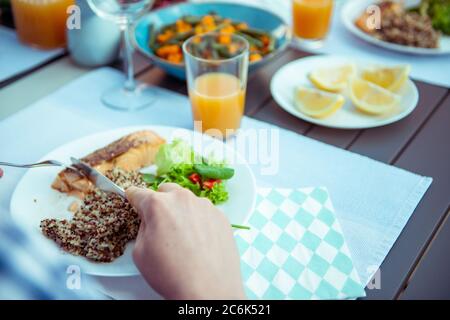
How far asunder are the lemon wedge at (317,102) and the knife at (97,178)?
0.53 metres

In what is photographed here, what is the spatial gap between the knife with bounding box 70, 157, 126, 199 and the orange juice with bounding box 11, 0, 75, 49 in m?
0.66

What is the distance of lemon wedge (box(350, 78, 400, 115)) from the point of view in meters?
1.25

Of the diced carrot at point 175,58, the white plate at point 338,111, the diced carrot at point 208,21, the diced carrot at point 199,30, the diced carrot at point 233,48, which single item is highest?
the diced carrot at point 233,48

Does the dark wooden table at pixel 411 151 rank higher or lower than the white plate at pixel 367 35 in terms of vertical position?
lower

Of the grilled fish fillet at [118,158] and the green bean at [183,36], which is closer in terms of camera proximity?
the grilled fish fillet at [118,158]

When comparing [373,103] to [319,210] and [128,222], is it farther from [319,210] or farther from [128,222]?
[128,222]

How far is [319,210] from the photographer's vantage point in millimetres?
982

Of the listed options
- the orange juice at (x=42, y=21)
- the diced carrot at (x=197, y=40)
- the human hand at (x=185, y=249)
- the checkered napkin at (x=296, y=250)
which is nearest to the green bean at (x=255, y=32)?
the diced carrot at (x=197, y=40)

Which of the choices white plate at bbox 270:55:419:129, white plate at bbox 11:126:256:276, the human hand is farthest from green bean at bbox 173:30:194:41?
the human hand

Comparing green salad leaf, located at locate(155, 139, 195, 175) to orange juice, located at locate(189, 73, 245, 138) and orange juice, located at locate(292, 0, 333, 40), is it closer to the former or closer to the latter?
orange juice, located at locate(189, 73, 245, 138)

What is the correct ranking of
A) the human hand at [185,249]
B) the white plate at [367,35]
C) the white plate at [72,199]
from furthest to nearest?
the white plate at [367,35], the white plate at [72,199], the human hand at [185,249]

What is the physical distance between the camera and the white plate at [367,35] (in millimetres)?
1516

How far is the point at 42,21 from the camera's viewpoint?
149 cm

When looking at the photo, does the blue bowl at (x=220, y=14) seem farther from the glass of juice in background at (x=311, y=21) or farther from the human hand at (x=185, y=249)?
the human hand at (x=185, y=249)
